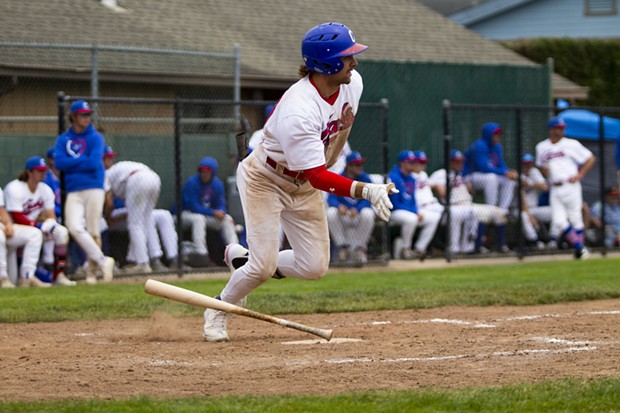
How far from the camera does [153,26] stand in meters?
18.9

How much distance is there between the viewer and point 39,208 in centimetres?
1248

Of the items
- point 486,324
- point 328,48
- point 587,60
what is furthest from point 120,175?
point 587,60

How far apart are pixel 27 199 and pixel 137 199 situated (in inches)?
58.9

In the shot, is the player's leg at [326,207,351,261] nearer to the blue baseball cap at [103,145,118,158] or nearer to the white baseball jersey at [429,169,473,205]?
the white baseball jersey at [429,169,473,205]

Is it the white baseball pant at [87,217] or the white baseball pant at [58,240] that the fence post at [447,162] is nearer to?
the white baseball pant at [87,217]

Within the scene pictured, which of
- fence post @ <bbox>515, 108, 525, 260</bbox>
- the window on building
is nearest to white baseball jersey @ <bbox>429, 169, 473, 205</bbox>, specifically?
fence post @ <bbox>515, 108, 525, 260</bbox>

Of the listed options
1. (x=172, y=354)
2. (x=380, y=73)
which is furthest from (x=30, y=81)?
(x=172, y=354)

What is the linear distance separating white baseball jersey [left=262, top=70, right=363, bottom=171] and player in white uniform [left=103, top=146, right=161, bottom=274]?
621 cm

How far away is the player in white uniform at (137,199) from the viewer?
1344 centimetres

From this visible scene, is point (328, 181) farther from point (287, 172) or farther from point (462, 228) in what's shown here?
point (462, 228)

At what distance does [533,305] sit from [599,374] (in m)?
4.10

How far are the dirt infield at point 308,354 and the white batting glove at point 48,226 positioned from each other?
363cm

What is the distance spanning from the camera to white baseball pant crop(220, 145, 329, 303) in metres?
7.40

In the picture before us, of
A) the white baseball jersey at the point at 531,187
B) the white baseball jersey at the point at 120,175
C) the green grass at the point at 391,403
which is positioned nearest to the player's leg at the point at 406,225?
the white baseball jersey at the point at 531,187
